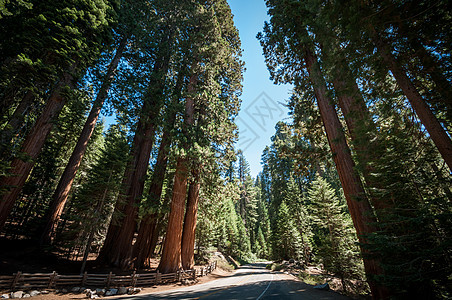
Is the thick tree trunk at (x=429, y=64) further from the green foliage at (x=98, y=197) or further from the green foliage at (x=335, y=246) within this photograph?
the green foliage at (x=98, y=197)

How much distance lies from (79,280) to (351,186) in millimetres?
12192

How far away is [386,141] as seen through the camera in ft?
16.6

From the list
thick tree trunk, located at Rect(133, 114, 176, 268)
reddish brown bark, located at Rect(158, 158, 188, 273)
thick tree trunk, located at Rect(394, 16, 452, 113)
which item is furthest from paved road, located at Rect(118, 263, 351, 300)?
thick tree trunk, located at Rect(394, 16, 452, 113)

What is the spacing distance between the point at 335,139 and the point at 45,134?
1323 centimetres

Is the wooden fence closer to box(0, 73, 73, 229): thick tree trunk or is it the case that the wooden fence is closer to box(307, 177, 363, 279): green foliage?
box(0, 73, 73, 229): thick tree trunk

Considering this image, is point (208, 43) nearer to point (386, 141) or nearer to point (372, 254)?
point (386, 141)

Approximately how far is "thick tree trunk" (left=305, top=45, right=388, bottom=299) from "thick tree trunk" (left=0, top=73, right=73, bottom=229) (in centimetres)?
1243

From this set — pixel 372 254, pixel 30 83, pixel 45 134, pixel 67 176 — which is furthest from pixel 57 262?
pixel 372 254

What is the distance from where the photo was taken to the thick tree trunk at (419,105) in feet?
11.3

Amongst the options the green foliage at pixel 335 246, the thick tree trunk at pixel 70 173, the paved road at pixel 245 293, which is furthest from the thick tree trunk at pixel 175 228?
the green foliage at pixel 335 246

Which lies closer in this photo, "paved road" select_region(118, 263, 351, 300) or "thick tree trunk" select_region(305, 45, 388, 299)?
"thick tree trunk" select_region(305, 45, 388, 299)

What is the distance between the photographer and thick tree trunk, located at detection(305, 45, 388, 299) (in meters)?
5.12

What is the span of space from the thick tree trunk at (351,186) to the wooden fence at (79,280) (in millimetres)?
9296

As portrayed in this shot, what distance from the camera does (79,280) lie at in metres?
7.57
